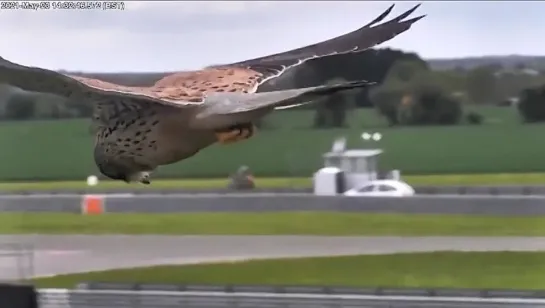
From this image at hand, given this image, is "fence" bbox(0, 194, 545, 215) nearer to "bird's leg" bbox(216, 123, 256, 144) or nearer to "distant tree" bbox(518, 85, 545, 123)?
"distant tree" bbox(518, 85, 545, 123)

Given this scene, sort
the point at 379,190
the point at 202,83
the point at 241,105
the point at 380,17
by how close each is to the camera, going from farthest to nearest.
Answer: the point at 379,190, the point at 380,17, the point at 202,83, the point at 241,105

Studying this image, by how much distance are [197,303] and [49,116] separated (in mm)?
553

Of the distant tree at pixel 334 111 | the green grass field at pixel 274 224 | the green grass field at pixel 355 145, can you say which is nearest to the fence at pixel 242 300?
the green grass field at pixel 274 224

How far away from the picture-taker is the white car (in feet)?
5.53

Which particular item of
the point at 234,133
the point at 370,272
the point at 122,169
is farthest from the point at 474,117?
the point at 122,169

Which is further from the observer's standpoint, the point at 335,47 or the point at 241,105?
the point at 335,47

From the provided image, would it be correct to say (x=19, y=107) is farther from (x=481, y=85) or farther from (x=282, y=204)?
(x=481, y=85)

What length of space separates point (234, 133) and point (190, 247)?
53 centimetres

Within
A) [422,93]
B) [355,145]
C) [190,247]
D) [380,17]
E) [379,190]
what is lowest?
[190,247]

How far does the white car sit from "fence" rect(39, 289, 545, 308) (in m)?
0.23

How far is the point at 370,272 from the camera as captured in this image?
5.71ft

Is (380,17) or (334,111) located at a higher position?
(380,17)

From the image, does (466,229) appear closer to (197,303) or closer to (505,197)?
(505,197)

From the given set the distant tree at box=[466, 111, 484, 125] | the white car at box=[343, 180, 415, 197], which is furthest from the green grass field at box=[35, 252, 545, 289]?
the distant tree at box=[466, 111, 484, 125]
